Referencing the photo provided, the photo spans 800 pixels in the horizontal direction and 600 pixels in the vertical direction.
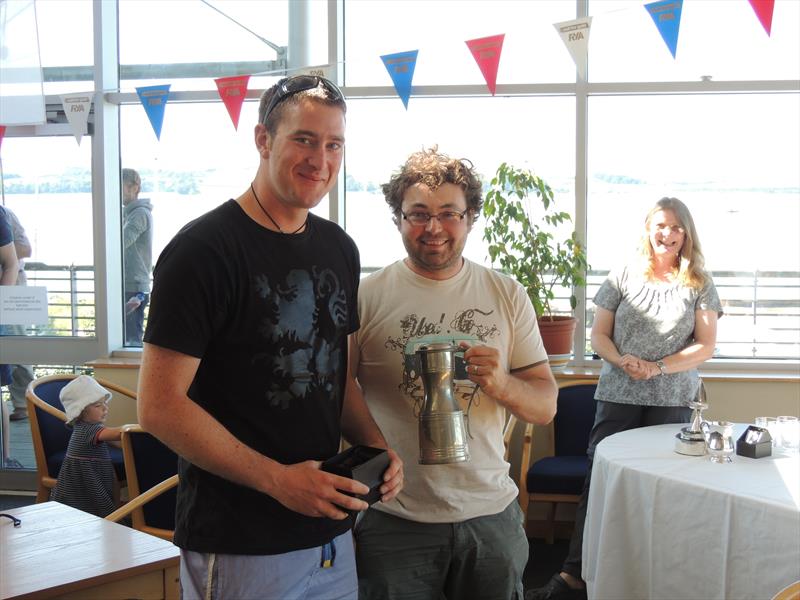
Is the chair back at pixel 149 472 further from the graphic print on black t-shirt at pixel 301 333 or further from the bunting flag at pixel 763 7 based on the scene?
the bunting flag at pixel 763 7

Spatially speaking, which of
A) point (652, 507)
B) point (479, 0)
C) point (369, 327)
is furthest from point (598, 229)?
point (369, 327)

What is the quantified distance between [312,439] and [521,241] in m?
2.96

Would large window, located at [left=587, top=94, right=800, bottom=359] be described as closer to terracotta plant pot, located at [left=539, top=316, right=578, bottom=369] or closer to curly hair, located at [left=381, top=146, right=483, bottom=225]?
terracotta plant pot, located at [left=539, top=316, right=578, bottom=369]

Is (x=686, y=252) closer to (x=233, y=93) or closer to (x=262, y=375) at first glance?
(x=233, y=93)

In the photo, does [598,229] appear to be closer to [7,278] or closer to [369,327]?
[369,327]

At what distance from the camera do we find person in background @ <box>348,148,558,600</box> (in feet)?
5.57

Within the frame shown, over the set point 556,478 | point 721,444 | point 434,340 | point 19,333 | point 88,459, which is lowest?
point 556,478

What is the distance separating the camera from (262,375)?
1346 millimetres

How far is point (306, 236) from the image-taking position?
1.47 m

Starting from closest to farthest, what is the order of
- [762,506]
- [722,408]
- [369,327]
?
[369,327], [762,506], [722,408]

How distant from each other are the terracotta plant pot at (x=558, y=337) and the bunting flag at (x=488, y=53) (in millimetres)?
1206

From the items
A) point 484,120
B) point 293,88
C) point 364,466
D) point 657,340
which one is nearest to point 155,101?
point 484,120

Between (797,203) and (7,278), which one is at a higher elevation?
(797,203)

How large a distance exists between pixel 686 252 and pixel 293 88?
8.19ft
